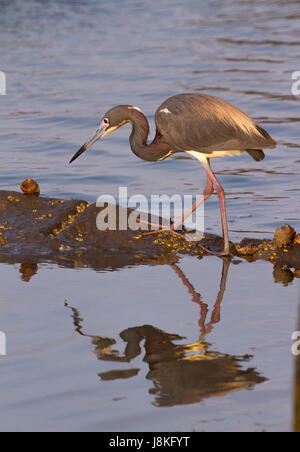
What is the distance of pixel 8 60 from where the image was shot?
19625 millimetres

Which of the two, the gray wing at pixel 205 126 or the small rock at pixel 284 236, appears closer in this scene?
the small rock at pixel 284 236

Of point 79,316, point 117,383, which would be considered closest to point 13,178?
point 79,316

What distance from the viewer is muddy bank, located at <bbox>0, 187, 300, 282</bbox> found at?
8148 millimetres

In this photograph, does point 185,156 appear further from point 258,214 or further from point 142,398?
point 142,398

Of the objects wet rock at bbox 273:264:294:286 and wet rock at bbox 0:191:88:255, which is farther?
wet rock at bbox 0:191:88:255

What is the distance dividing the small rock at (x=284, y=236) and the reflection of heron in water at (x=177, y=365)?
158 cm

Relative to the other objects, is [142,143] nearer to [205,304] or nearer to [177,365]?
[205,304]

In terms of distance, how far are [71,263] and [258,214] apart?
2360 millimetres

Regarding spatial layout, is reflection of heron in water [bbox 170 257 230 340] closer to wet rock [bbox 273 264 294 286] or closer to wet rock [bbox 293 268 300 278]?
wet rock [bbox 273 264 294 286]

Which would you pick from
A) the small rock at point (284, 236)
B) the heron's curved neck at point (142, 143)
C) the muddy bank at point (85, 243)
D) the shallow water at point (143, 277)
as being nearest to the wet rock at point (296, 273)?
the muddy bank at point (85, 243)

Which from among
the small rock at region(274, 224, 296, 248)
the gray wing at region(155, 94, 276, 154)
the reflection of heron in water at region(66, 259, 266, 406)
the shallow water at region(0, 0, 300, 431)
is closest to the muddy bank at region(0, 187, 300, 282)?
the small rock at region(274, 224, 296, 248)

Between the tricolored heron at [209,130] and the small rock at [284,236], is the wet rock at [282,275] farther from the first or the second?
the tricolored heron at [209,130]

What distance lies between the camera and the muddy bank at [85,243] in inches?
321

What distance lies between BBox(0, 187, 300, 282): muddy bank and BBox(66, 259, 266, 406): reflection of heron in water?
5.20 feet
